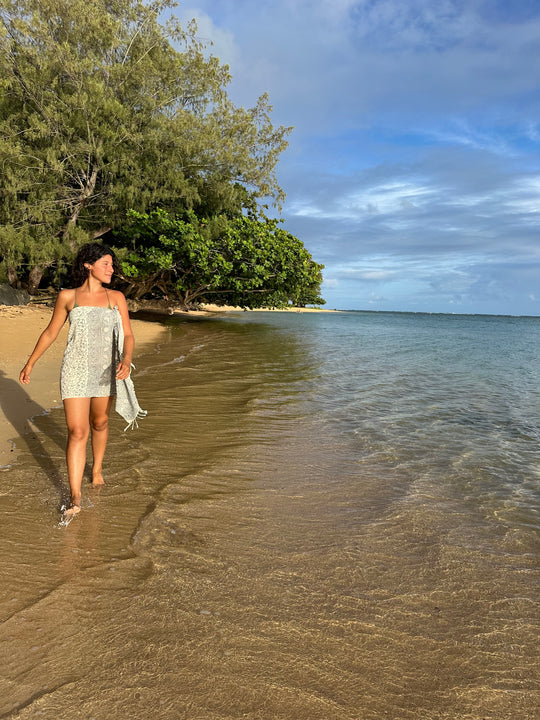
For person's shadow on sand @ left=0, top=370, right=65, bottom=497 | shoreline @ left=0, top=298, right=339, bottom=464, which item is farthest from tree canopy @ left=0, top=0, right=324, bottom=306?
person's shadow on sand @ left=0, top=370, right=65, bottom=497

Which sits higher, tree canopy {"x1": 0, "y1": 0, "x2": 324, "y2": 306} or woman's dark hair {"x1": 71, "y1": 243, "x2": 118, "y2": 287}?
tree canopy {"x1": 0, "y1": 0, "x2": 324, "y2": 306}

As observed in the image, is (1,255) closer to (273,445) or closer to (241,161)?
(241,161)

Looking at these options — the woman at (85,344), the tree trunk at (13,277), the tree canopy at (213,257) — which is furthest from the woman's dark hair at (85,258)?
the tree trunk at (13,277)

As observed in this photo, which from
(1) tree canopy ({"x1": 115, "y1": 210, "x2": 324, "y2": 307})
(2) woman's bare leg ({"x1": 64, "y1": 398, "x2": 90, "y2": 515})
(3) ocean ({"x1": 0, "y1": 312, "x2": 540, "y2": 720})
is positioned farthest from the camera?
(1) tree canopy ({"x1": 115, "y1": 210, "x2": 324, "y2": 307})

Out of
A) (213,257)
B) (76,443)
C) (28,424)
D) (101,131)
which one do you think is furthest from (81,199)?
(76,443)

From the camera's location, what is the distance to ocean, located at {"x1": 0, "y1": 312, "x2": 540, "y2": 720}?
214 cm

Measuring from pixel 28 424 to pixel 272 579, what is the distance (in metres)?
4.48

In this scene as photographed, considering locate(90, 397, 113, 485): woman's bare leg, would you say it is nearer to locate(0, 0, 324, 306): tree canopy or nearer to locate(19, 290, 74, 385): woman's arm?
Answer: locate(19, 290, 74, 385): woman's arm

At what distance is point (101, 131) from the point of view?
68.8 feet

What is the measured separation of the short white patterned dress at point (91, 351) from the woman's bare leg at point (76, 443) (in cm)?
9

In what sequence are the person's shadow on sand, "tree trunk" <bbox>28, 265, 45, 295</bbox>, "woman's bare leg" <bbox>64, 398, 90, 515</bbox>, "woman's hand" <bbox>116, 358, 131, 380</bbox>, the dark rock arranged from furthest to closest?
"tree trunk" <bbox>28, 265, 45, 295</bbox> < the dark rock < the person's shadow on sand < "woman's hand" <bbox>116, 358, 131, 380</bbox> < "woman's bare leg" <bbox>64, 398, 90, 515</bbox>

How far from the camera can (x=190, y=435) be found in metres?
6.11

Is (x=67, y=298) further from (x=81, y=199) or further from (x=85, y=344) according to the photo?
(x=81, y=199)

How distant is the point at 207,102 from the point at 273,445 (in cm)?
2422
